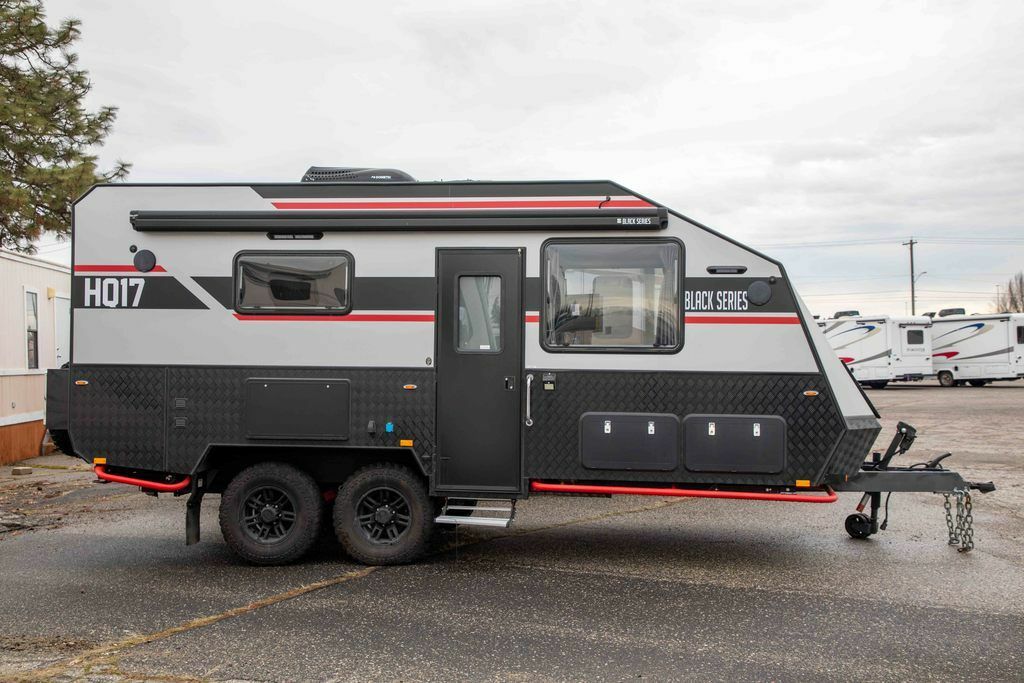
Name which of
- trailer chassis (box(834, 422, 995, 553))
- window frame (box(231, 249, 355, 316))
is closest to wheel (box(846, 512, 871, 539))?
trailer chassis (box(834, 422, 995, 553))

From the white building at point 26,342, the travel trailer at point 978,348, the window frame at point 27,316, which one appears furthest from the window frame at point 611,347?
the travel trailer at point 978,348

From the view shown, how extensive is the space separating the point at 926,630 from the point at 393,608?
3.43m

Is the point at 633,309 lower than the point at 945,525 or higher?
higher

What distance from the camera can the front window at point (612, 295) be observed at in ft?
22.6

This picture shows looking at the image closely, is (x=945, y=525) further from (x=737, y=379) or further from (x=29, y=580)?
(x=29, y=580)

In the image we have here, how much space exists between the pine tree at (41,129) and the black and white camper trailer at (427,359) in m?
7.83

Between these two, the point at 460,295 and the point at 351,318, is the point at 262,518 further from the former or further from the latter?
the point at 460,295

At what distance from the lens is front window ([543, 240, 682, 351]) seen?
6898mm

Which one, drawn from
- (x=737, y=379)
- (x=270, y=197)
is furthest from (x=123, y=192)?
(x=737, y=379)

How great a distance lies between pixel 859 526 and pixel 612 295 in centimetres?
329

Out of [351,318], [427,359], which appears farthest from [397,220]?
[427,359]

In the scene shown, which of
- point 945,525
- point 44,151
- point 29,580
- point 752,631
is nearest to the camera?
point 752,631

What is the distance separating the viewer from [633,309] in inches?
273

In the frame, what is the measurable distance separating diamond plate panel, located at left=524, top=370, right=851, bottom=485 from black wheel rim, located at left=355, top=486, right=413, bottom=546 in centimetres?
108
